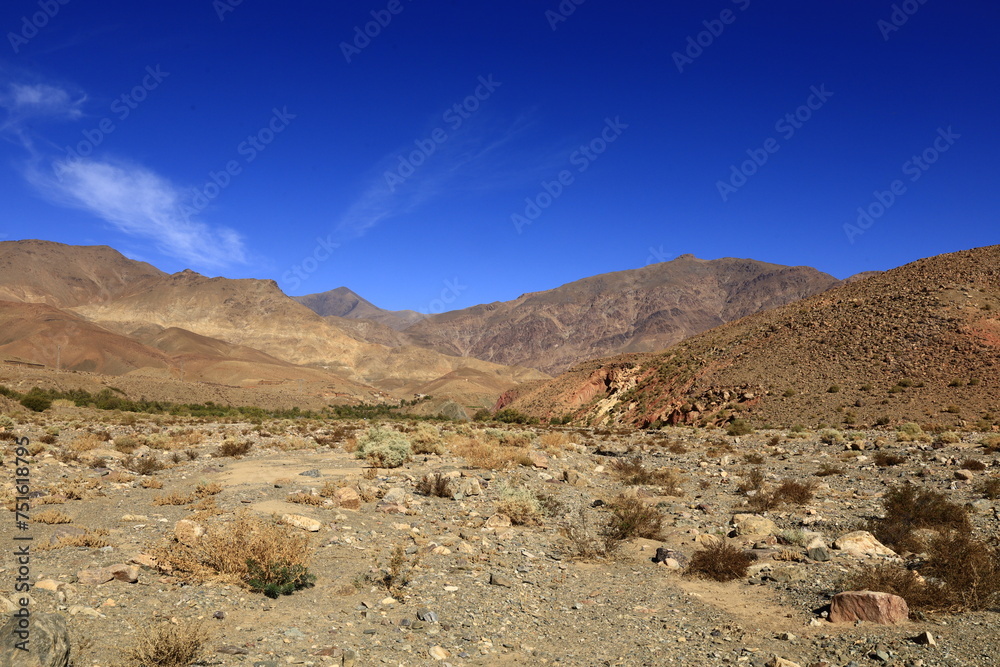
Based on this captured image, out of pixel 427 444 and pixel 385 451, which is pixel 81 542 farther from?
pixel 427 444

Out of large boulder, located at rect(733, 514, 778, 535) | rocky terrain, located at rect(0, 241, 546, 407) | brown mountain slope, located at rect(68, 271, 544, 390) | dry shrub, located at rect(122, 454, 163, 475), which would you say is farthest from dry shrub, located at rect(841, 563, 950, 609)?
brown mountain slope, located at rect(68, 271, 544, 390)

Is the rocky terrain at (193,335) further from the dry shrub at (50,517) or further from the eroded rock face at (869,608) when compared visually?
the eroded rock face at (869,608)

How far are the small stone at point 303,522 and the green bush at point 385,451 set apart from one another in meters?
6.48

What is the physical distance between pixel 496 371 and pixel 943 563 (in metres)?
158

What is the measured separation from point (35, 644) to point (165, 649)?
34.5 inches

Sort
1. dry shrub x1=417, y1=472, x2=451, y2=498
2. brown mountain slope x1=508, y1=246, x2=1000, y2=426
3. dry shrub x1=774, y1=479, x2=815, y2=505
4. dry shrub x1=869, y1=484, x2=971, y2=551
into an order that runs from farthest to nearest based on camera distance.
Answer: brown mountain slope x1=508, y1=246, x2=1000, y2=426 → dry shrub x1=417, y1=472, x2=451, y2=498 → dry shrub x1=774, y1=479, x2=815, y2=505 → dry shrub x1=869, y1=484, x2=971, y2=551

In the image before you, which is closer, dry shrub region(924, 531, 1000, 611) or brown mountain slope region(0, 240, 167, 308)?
dry shrub region(924, 531, 1000, 611)

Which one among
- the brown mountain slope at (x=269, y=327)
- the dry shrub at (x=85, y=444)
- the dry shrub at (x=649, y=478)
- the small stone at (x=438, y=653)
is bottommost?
the small stone at (x=438, y=653)

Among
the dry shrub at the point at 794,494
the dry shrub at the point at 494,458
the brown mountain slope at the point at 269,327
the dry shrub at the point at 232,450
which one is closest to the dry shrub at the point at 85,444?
the dry shrub at the point at 232,450

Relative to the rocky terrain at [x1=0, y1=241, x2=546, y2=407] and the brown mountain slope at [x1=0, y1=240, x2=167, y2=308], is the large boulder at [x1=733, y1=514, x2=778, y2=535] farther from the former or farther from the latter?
the brown mountain slope at [x1=0, y1=240, x2=167, y2=308]

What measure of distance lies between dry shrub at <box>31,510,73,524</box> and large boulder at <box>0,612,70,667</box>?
505 centimetres

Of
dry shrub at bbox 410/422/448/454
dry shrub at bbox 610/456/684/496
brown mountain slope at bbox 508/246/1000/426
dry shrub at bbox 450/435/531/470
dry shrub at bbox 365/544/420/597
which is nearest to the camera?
dry shrub at bbox 365/544/420/597

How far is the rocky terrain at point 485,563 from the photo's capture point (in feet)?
17.9

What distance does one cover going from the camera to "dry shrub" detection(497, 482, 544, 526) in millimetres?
10445
